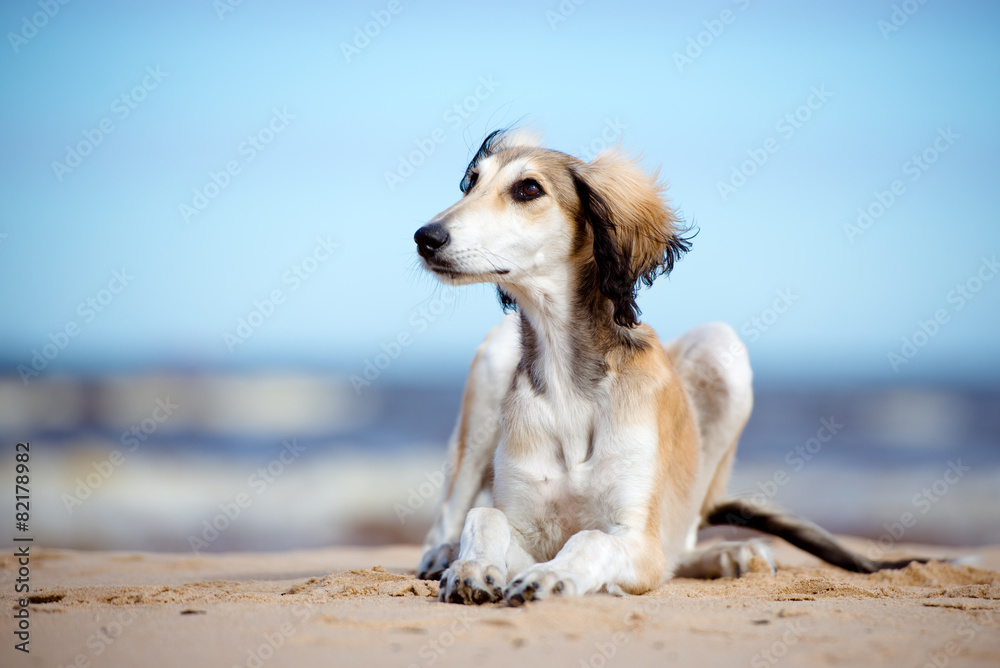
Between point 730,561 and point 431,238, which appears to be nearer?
point 431,238

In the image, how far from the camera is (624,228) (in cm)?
491

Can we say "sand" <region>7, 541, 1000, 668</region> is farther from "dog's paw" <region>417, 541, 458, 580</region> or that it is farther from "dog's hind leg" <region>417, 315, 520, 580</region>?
"dog's hind leg" <region>417, 315, 520, 580</region>

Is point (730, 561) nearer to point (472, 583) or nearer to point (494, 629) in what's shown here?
point (472, 583)

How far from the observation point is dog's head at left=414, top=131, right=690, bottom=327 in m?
4.43

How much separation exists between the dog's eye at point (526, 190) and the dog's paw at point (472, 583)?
2.03 meters

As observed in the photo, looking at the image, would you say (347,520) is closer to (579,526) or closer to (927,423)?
(579,526)

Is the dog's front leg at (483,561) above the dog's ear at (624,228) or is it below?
below

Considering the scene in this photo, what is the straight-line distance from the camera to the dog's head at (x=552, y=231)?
4426 mm

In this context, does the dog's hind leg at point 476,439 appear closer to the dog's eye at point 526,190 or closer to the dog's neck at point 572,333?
the dog's neck at point 572,333

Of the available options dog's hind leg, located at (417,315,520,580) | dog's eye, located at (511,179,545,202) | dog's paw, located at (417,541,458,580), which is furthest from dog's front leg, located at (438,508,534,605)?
dog's eye, located at (511,179,545,202)

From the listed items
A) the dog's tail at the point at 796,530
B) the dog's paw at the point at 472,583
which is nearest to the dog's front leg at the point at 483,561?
the dog's paw at the point at 472,583

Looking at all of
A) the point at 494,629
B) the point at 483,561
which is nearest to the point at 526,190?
the point at 483,561

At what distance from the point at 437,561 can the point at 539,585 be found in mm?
1787

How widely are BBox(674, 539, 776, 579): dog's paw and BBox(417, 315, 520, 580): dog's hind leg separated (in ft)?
4.98
